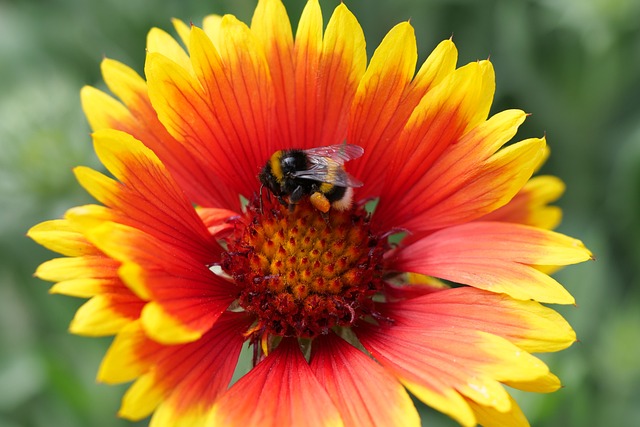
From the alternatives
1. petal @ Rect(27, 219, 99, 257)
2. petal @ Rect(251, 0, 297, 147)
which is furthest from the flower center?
petal @ Rect(27, 219, 99, 257)

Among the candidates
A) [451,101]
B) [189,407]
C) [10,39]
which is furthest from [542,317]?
[10,39]

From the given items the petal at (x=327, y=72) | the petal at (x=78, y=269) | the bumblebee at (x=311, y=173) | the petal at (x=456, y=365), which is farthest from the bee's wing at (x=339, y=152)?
the petal at (x=78, y=269)

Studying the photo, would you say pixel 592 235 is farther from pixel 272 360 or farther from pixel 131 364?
pixel 131 364

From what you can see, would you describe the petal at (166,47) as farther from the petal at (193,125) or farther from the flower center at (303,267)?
the flower center at (303,267)

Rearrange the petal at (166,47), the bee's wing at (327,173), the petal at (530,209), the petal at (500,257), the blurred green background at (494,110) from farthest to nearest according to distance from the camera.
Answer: the blurred green background at (494,110) < the petal at (530,209) < the petal at (166,47) < the bee's wing at (327,173) < the petal at (500,257)

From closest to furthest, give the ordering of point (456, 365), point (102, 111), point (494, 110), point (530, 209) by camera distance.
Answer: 1. point (456, 365)
2. point (102, 111)
3. point (530, 209)
4. point (494, 110)

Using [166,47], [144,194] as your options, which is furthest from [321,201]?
[166,47]

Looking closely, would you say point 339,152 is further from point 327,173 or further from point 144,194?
point 144,194
